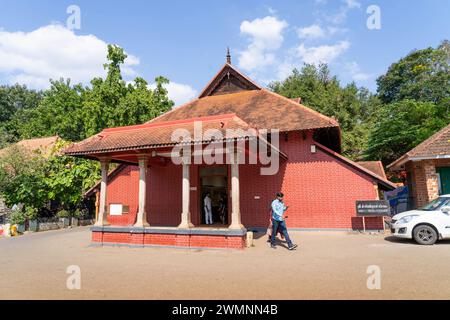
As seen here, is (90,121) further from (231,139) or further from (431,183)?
(431,183)

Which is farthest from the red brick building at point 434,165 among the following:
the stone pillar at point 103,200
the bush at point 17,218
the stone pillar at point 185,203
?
the bush at point 17,218

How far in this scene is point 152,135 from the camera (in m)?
10.6

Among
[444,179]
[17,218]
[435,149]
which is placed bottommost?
[17,218]

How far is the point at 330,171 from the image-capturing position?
12.7 metres

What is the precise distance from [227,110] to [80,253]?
382 inches

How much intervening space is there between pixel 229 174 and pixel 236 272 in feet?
24.9

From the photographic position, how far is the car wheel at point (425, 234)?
29.0 feet

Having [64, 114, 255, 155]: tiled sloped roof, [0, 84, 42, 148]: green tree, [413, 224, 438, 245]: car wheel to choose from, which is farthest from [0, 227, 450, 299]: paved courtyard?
[0, 84, 42, 148]: green tree

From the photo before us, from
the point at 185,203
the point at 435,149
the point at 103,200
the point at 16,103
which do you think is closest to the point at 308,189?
the point at 435,149

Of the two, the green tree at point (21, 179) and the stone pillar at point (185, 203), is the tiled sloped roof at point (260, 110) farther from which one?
the green tree at point (21, 179)

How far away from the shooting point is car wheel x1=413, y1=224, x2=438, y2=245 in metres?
8.85

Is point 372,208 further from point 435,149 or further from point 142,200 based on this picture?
point 142,200

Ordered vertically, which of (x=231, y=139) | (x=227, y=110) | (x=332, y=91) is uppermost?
(x=332, y=91)
